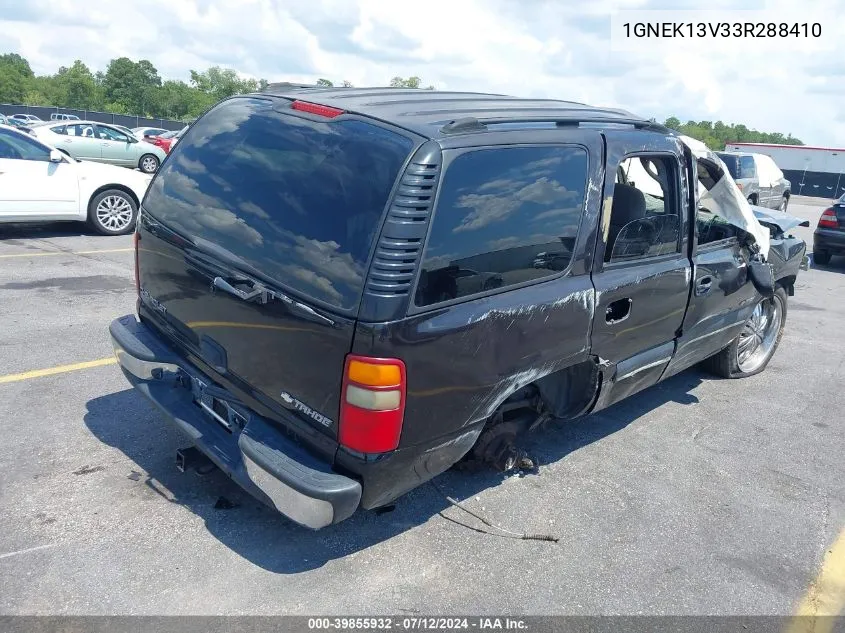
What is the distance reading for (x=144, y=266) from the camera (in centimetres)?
372

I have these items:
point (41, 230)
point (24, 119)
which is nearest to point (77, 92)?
point (24, 119)

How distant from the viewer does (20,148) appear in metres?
9.06

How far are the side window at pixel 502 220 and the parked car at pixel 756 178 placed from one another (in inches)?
559

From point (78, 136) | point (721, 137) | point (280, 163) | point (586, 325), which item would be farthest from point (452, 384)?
point (721, 137)

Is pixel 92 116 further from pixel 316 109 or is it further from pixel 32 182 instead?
pixel 316 109

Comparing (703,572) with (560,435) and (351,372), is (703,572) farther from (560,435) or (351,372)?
(351,372)

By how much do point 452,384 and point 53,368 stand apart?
341cm

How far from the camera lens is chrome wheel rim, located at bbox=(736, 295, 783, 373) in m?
5.81

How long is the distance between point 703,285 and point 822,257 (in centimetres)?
954

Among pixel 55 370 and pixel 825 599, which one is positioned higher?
pixel 55 370

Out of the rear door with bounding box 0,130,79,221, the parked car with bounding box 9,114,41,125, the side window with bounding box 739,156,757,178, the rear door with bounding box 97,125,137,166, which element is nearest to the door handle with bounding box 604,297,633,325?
the rear door with bounding box 0,130,79,221

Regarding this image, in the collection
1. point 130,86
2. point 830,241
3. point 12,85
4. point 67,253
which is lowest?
point 67,253

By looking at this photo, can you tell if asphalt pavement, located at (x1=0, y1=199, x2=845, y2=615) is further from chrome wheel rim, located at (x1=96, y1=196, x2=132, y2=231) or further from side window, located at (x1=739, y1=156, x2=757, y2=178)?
side window, located at (x1=739, y1=156, x2=757, y2=178)

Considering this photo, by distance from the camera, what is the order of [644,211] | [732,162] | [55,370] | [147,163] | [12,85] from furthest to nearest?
[12,85], [147,163], [732,162], [55,370], [644,211]
